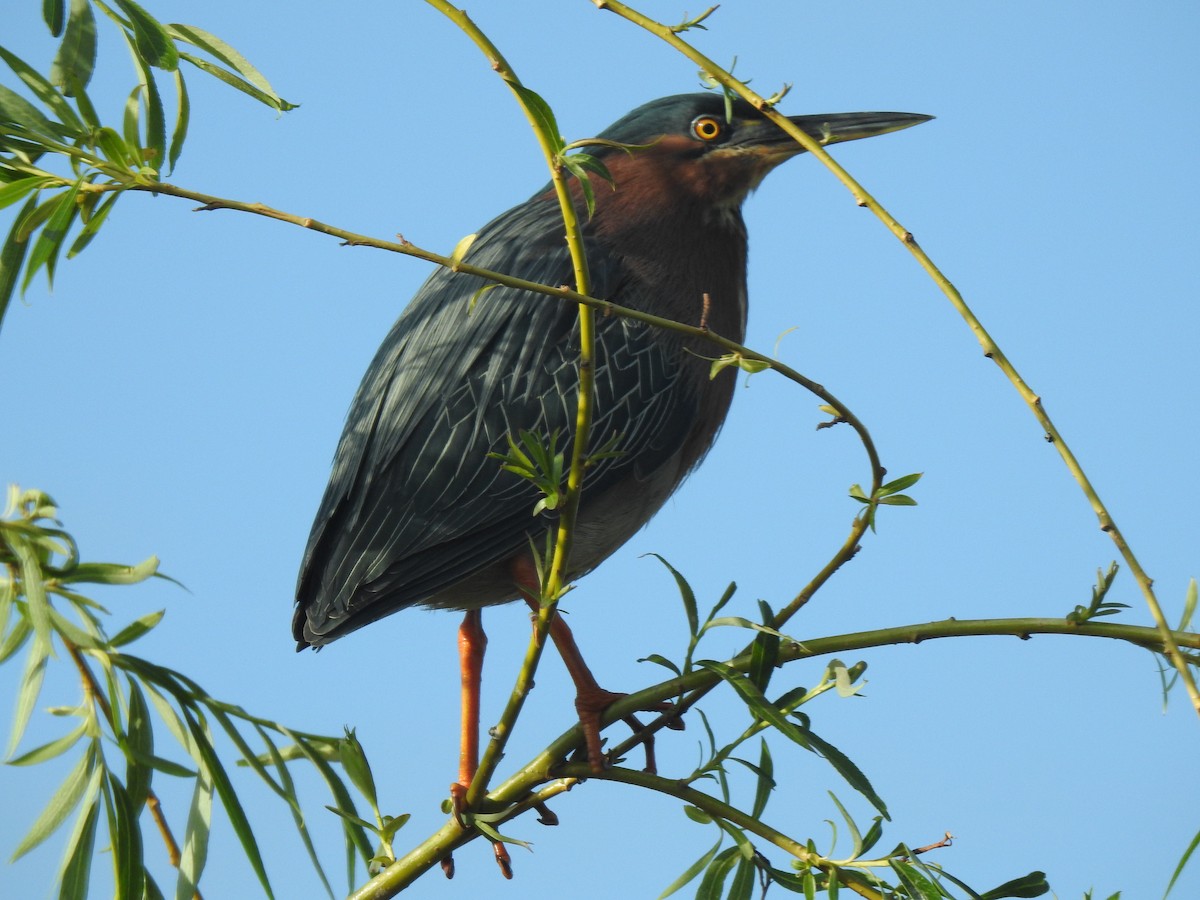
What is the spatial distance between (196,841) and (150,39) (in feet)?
3.35

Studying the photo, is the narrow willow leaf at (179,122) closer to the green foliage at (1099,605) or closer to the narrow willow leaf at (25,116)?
the narrow willow leaf at (25,116)

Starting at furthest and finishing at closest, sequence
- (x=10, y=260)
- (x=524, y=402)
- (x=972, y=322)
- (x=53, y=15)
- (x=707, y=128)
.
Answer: (x=707, y=128), (x=524, y=402), (x=53, y=15), (x=10, y=260), (x=972, y=322)

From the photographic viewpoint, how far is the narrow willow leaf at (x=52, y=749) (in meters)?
1.39

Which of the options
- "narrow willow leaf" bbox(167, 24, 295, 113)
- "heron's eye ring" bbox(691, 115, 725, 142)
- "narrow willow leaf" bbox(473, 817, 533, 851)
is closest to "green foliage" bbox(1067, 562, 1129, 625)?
"narrow willow leaf" bbox(473, 817, 533, 851)

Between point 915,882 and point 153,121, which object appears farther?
point 153,121

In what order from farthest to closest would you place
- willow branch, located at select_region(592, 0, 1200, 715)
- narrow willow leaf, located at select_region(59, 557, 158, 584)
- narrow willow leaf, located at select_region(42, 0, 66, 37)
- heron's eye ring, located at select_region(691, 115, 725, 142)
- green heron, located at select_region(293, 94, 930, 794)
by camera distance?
heron's eye ring, located at select_region(691, 115, 725, 142) < green heron, located at select_region(293, 94, 930, 794) < narrow willow leaf, located at select_region(42, 0, 66, 37) < narrow willow leaf, located at select_region(59, 557, 158, 584) < willow branch, located at select_region(592, 0, 1200, 715)

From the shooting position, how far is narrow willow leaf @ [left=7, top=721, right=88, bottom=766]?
1.39 meters

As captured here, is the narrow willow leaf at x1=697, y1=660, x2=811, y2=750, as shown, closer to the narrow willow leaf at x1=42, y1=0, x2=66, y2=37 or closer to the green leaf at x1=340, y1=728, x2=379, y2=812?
the green leaf at x1=340, y1=728, x2=379, y2=812

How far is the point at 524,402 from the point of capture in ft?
7.98

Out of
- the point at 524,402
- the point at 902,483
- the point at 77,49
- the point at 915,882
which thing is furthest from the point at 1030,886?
the point at 77,49

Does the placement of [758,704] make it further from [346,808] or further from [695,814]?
[346,808]

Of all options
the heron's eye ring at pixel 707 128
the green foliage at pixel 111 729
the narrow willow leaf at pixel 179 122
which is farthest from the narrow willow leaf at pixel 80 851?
the heron's eye ring at pixel 707 128

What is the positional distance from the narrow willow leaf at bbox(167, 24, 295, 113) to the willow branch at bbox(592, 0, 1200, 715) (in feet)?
2.05

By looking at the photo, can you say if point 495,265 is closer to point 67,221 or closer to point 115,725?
point 67,221
